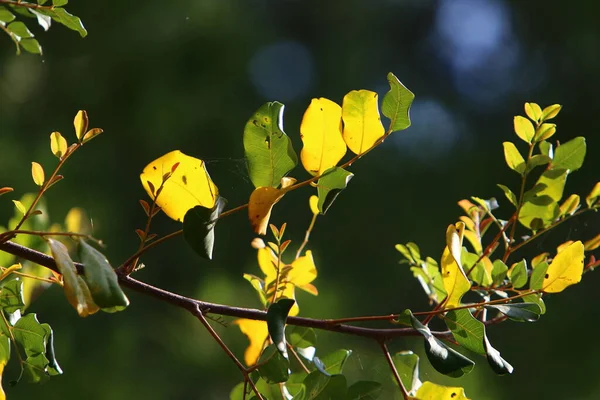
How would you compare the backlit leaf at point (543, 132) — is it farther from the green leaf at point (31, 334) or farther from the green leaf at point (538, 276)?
the green leaf at point (31, 334)

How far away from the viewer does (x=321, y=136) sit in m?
0.37

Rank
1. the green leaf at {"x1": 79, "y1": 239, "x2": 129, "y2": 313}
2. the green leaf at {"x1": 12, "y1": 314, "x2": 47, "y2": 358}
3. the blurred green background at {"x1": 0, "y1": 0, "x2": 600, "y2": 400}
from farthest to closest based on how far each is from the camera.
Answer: the blurred green background at {"x1": 0, "y1": 0, "x2": 600, "y2": 400} → the green leaf at {"x1": 12, "y1": 314, "x2": 47, "y2": 358} → the green leaf at {"x1": 79, "y1": 239, "x2": 129, "y2": 313}

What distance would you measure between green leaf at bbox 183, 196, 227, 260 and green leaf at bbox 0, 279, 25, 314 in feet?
0.41

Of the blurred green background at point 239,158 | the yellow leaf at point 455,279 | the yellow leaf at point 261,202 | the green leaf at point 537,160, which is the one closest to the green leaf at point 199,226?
the yellow leaf at point 261,202

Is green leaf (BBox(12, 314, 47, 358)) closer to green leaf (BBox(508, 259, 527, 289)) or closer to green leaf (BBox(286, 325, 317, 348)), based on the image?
green leaf (BBox(286, 325, 317, 348))

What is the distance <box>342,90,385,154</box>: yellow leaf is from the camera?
37 centimetres

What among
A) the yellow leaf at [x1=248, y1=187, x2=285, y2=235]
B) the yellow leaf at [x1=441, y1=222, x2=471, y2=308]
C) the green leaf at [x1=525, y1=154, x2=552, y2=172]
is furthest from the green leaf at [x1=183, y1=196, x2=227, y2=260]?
the green leaf at [x1=525, y1=154, x2=552, y2=172]

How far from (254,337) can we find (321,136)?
0.18 metres

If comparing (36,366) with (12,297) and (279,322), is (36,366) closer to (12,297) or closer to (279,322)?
(12,297)

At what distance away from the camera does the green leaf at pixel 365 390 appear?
1.28ft

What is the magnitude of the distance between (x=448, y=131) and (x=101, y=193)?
1.37 m

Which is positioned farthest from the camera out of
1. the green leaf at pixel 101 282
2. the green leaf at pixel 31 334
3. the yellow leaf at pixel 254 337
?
the yellow leaf at pixel 254 337

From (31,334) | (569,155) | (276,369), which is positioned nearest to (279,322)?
(276,369)

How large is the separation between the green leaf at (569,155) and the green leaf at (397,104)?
0.56 feet
